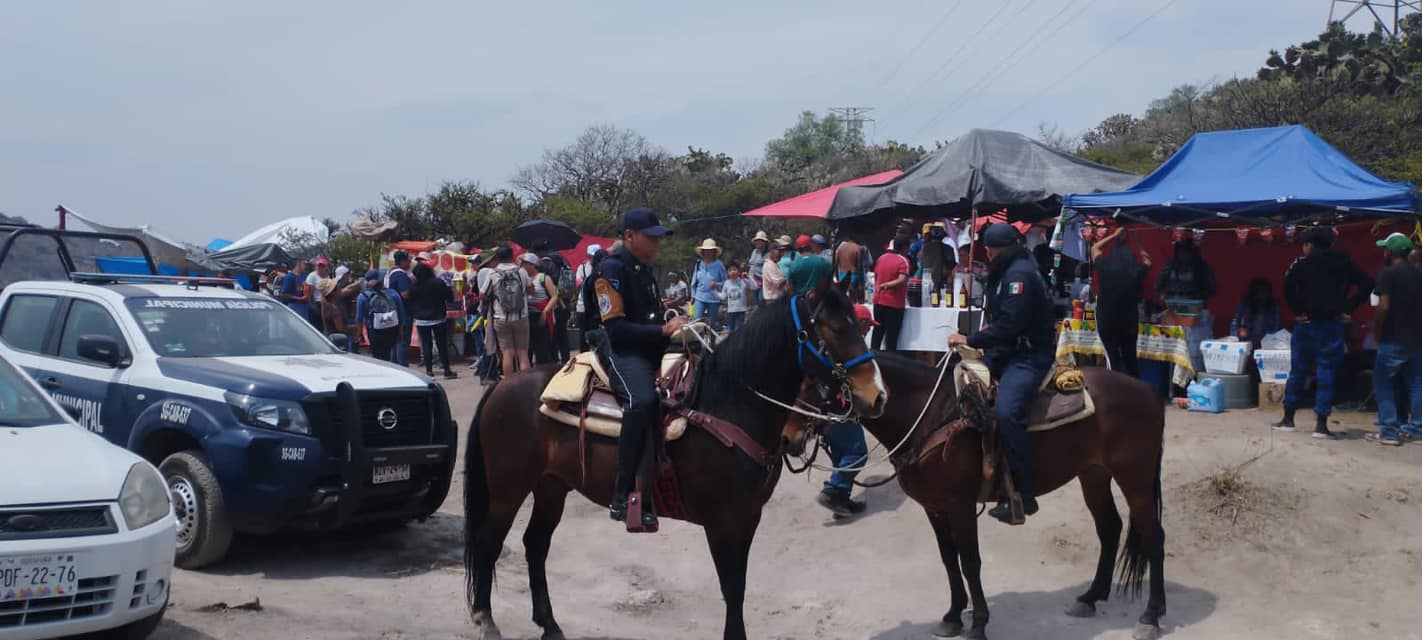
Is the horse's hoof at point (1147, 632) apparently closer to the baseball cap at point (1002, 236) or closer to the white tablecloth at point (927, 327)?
the baseball cap at point (1002, 236)

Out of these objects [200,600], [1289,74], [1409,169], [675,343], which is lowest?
[200,600]

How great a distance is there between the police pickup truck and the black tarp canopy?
25.1ft

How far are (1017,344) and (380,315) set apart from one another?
10620mm

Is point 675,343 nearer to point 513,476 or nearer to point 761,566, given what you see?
point 513,476

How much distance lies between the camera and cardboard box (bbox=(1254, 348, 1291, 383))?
11.4 m

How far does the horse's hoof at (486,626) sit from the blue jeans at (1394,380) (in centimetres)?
845

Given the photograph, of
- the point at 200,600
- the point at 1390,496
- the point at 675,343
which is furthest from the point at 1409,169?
the point at 200,600

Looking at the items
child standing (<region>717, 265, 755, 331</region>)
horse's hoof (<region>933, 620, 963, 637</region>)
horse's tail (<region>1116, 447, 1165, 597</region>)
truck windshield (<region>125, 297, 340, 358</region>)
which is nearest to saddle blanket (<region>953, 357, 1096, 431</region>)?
horse's tail (<region>1116, 447, 1165, 597</region>)

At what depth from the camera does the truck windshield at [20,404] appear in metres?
5.43

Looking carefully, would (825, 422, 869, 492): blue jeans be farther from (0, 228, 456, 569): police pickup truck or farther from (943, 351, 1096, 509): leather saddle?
(0, 228, 456, 569): police pickup truck

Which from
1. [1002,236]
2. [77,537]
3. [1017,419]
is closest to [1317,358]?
[1002,236]

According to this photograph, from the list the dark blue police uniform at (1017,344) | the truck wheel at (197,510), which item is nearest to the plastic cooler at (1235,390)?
the dark blue police uniform at (1017,344)

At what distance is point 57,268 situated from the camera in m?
12.9

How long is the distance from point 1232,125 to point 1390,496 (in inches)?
897
